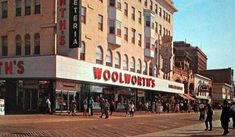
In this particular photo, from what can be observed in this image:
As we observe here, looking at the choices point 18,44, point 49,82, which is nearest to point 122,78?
point 18,44

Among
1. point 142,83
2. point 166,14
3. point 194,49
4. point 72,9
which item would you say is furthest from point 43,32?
point 194,49

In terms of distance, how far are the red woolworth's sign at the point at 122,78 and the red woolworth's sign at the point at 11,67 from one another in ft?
27.1

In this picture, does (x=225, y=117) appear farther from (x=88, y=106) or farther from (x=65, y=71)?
(x=88, y=106)

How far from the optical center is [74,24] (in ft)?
144

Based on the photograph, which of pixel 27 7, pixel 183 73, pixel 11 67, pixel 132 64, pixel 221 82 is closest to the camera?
pixel 11 67

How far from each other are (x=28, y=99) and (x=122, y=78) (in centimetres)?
1399

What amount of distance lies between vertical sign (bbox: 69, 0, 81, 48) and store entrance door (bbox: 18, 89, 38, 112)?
5830 millimetres

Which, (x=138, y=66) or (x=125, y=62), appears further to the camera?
(x=138, y=66)

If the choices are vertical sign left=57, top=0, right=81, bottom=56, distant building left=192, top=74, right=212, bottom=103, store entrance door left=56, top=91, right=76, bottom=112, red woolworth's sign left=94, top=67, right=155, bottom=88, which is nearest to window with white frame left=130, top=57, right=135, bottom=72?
red woolworth's sign left=94, top=67, right=155, bottom=88

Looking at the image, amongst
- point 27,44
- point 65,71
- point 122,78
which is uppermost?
point 27,44

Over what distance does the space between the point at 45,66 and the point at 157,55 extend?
34132mm

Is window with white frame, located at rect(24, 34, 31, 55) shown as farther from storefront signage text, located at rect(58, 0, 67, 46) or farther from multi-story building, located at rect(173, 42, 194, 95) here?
multi-story building, located at rect(173, 42, 194, 95)

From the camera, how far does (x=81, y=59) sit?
47.8 metres

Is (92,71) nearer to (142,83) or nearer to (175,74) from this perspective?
(142,83)
